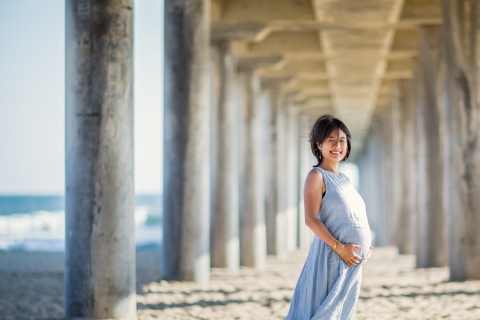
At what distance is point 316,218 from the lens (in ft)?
14.8

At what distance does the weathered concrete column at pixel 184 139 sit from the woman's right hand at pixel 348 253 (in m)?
6.45

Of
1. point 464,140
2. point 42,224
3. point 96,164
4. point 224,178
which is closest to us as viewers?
point 96,164

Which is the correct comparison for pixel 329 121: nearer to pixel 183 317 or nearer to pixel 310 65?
pixel 183 317

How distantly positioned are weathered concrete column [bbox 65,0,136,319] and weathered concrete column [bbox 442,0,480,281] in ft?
19.8

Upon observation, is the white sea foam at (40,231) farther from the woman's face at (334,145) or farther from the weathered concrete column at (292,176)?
the woman's face at (334,145)

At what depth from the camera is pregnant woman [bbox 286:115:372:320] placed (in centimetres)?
452

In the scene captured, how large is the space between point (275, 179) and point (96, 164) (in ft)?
51.0

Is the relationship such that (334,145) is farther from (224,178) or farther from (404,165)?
(404,165)

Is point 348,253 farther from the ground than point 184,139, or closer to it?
closer to it

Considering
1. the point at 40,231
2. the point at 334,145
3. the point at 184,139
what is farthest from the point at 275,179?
the point at 40,231

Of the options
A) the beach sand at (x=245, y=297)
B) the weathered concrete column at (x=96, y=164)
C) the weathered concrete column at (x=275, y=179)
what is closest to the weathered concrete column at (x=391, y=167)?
the weathered concrete column at (x=275, y=179)

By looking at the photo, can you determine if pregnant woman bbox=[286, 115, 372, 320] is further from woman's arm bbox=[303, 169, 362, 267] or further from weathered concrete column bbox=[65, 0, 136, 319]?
weathered concrete column bbox=[65, 0, 136, 319]

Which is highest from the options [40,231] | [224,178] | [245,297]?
[224,178]

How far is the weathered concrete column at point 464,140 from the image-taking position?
10680 mm
